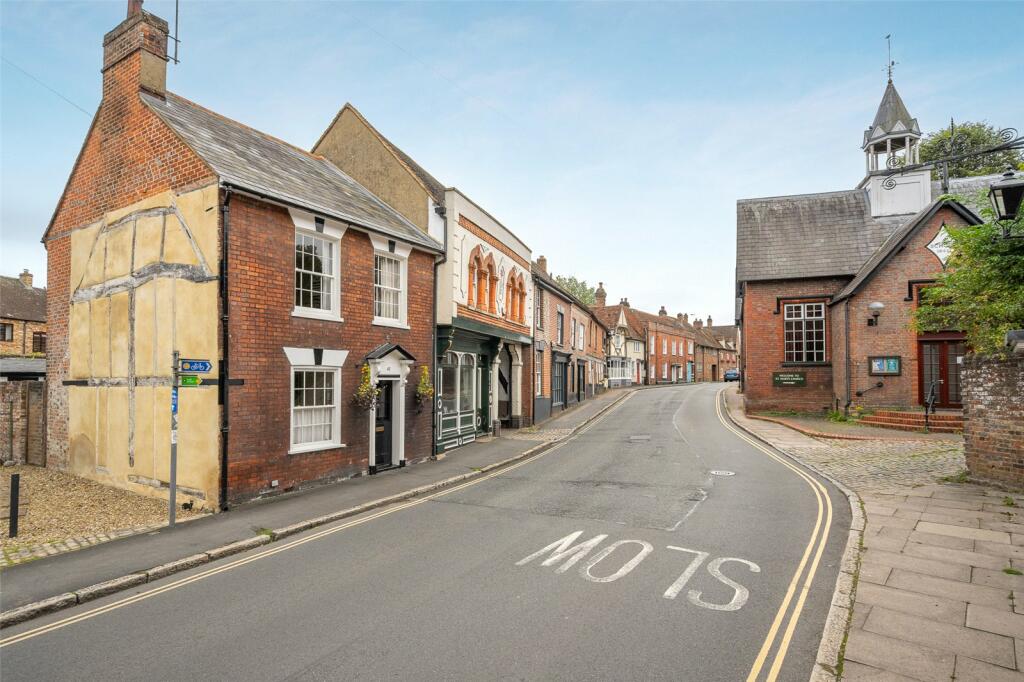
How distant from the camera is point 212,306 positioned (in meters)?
10.0

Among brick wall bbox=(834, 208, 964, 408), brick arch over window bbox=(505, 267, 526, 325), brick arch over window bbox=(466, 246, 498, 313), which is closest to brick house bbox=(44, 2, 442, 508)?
brick arch over window bbox=(466, 246, 498, 313)

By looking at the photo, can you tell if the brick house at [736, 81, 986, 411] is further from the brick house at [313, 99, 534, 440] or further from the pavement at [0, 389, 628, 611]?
the pavement at [0, 389, 628, 611]

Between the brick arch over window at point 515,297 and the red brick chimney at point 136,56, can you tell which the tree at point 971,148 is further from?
the red brick chimney at point 136,56

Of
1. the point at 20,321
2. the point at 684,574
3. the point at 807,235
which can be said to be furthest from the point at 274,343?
the point at 20,321

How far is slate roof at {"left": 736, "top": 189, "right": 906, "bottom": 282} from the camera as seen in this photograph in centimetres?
2538

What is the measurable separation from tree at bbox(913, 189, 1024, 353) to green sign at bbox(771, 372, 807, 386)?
766 cm

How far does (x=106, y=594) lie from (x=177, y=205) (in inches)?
291

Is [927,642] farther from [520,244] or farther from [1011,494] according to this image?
[520,244]

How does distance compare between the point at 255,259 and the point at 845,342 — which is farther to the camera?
the point at 845,342

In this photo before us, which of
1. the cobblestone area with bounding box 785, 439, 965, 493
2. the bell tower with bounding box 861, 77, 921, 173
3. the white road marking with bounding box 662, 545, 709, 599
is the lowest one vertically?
the cobblestone area with bounding box 785, 439, 965, 493

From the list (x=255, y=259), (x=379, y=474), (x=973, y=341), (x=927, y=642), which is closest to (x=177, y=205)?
(x=255, y=259)

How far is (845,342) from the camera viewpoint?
2253 cm

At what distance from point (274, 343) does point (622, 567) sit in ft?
25.7

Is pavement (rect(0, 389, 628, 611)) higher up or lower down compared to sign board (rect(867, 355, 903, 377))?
lower down
